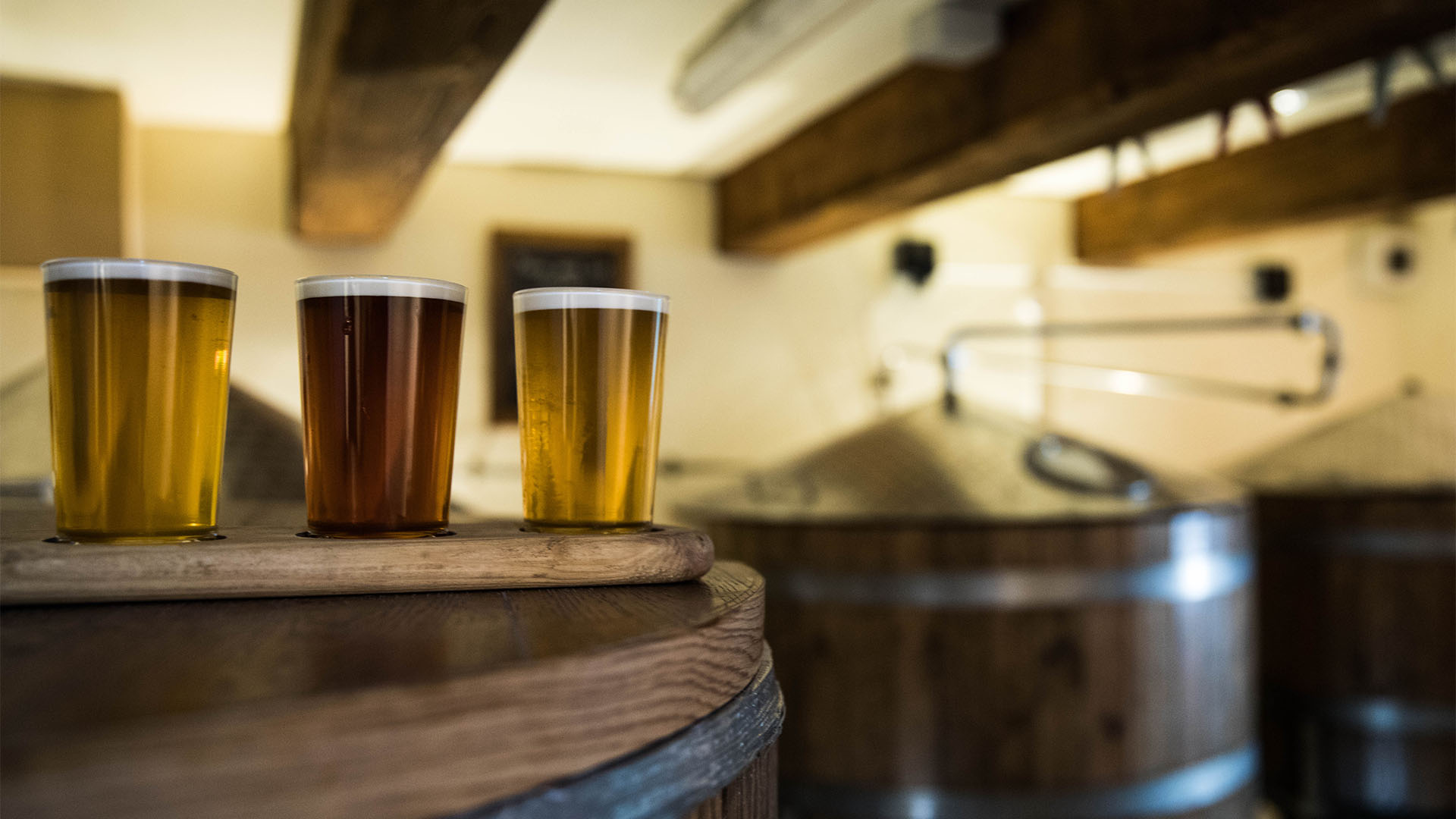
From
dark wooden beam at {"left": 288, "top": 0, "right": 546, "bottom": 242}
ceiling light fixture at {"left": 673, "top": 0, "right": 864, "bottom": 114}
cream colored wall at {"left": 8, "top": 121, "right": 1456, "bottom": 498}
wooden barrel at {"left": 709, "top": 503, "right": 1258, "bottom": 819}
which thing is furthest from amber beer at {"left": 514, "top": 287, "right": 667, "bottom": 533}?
cream colored wall at {"left": 8, "top": 121, "right": 1456, "bottom": 498}

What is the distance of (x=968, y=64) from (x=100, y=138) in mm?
2936

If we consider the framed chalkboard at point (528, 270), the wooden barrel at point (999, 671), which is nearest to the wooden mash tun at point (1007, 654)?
the wooden barrel at point (999, 671)

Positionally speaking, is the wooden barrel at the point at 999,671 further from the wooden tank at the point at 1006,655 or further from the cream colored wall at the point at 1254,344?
the cream colored wall at the point at 1254,344

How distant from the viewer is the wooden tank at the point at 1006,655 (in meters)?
2.29

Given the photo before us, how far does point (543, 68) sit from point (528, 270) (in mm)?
1283

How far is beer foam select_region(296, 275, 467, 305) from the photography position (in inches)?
29.2

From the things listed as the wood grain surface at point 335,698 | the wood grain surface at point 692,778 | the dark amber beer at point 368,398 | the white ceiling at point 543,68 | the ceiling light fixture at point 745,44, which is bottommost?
the wood grain surface at point 692,778

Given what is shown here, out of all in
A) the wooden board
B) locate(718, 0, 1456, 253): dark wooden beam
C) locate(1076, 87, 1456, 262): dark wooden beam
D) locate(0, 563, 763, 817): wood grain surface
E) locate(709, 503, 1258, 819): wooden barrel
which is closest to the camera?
locate(0, 563, 763, 817): wood grain surface

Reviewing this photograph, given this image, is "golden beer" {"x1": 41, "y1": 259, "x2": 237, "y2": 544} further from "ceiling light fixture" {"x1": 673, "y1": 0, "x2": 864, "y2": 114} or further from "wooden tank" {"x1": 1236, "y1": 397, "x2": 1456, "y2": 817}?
"wooden tank" {"x1": 1236, "y1": 397, "x2": 1456, "y2": 817}

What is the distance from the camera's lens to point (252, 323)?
13.7ft

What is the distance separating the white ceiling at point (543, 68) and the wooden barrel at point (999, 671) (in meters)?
1.32

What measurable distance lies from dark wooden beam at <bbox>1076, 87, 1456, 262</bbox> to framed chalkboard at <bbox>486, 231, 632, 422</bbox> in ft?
7.01

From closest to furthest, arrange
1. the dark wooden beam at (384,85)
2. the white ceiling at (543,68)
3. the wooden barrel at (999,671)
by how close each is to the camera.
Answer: the dark wooden beam at (384,85), the wooden barrel at (999,671), the white ceiling at (543,68)

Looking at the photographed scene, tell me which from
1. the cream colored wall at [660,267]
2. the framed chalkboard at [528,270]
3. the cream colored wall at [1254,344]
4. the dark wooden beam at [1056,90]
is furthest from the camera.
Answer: the cream colored wall at [1254,344]
